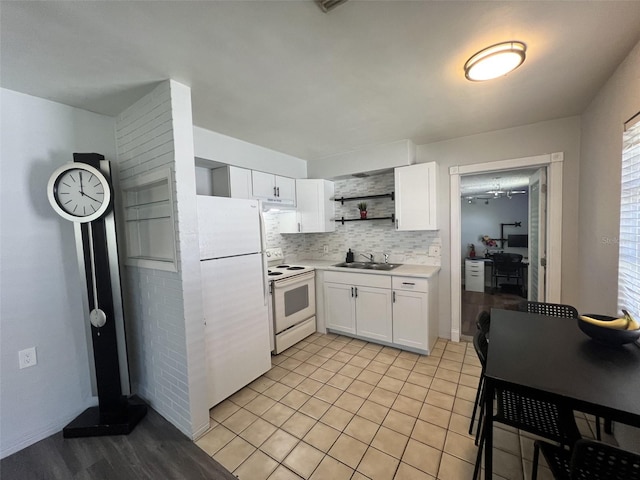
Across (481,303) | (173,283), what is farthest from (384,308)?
(481,303)

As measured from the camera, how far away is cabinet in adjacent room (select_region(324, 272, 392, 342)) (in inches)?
118

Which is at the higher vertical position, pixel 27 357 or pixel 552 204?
pixel 552 204

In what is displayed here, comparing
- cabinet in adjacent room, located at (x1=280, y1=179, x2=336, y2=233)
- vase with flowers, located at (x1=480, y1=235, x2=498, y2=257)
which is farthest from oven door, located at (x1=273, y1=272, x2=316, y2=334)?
vase with flowers, located at (x1=480, y1=235, x2=498, y2=257)

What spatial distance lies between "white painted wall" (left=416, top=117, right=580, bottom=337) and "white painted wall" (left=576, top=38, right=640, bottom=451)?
0.10 metres

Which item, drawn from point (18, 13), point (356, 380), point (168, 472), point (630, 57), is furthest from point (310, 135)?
point (168, 472)

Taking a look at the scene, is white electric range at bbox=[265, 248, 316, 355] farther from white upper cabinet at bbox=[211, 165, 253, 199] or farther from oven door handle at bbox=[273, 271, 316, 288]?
white upper cabinet at bbox=[211, 165, 253, 199]

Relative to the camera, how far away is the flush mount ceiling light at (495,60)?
141 cm

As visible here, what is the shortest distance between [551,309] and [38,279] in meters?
3.78

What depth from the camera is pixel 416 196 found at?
3061 mm

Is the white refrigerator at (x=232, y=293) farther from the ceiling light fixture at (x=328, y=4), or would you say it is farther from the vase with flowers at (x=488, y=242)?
the vase with flowers at (x=488, y=242)

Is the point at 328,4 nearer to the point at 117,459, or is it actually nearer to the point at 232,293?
the point at 232,293

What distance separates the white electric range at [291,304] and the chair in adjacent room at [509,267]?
4.34 m

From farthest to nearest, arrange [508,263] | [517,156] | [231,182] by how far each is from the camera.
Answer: [508,263] < [231,182] < [517,156]

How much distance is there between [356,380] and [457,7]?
2695mm
